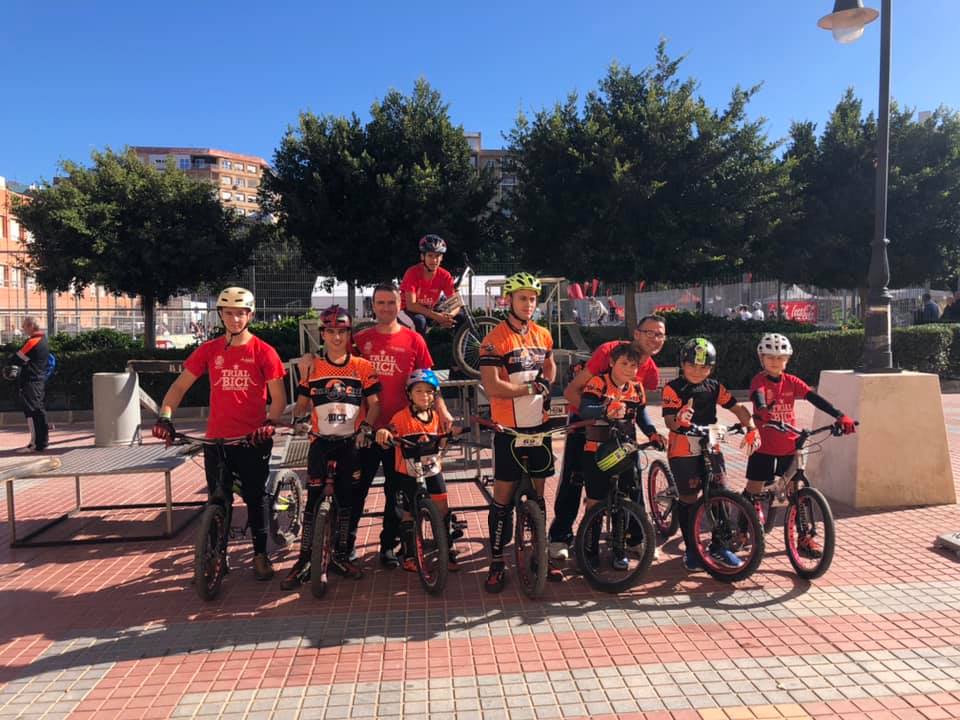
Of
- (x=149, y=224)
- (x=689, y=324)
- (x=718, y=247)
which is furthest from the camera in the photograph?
(x=689, y=324)

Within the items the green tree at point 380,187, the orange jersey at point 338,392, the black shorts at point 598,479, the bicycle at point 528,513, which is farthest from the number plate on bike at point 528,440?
the green tree at point 380,187

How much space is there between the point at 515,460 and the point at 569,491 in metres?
0.79

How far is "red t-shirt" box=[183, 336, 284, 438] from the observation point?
4.62 metres

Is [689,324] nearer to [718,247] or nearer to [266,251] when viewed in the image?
[718,247]

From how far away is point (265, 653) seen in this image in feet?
12.3

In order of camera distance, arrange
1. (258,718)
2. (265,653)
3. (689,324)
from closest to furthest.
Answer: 1. (258,718)
2. (265,653)
3. (689,324)

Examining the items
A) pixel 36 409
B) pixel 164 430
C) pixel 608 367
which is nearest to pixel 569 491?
pixel 608 367

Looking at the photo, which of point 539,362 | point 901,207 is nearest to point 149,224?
point 539,362

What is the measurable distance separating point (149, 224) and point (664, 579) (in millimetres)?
14270

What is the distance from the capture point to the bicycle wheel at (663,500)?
4983 millimetres

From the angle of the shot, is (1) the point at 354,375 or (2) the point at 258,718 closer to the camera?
(2) the point at 258,718

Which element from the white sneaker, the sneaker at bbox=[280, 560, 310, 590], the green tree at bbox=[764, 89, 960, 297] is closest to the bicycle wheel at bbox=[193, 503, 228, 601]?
the sneaker at bbox=[280, 560, 310, 590]

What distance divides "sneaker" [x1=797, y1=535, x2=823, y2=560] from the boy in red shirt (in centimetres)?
40

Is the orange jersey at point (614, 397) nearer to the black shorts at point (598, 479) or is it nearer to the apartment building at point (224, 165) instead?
the black shorts at point (598, 479)
